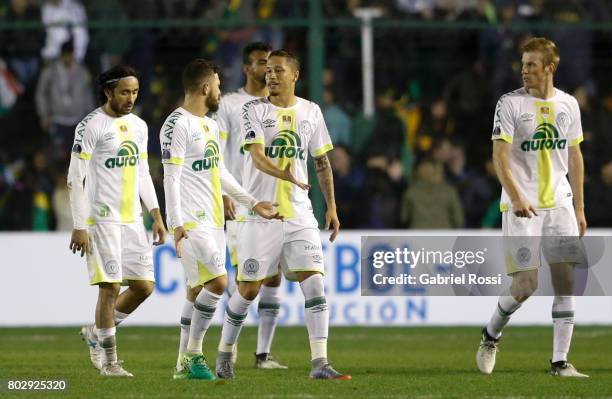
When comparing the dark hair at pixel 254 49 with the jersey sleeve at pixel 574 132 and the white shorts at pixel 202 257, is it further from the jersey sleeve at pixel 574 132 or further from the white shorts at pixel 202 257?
the jersey sleeve at pixel 574 132

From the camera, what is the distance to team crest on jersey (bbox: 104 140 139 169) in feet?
33.3

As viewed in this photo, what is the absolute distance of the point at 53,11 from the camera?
62.8 ft

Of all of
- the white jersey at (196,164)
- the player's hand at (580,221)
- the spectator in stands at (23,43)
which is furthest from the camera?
the spectator in stands at (23,43)

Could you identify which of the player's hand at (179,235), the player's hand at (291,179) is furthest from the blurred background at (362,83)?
the player's hand at (179,235)

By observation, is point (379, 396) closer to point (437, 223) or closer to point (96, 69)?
point (437, 223)

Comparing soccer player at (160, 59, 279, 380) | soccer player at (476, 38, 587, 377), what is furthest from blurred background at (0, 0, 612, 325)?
soccer player at (160, 59, 279, 380)

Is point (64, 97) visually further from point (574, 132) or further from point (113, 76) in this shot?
point (574, 132)

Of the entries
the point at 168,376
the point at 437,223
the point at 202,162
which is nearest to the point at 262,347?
the point at 168,376

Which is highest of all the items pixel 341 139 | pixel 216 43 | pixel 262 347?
pixel 216 43

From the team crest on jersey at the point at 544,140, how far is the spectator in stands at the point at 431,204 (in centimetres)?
662

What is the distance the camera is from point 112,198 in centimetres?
1015

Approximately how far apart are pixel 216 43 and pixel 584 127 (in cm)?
492

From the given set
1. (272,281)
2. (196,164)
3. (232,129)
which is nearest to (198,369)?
(196,164)

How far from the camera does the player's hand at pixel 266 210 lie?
964 centimetres
